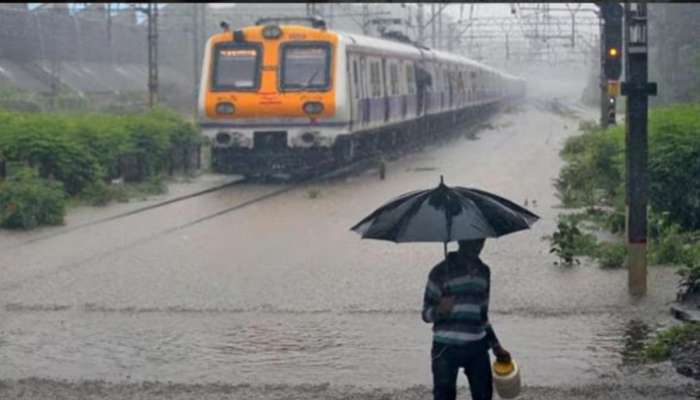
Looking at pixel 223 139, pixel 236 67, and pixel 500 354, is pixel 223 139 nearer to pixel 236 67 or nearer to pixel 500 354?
pixel 236 67

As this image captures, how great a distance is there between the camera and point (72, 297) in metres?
12.6

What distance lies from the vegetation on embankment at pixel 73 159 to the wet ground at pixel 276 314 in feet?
3.44

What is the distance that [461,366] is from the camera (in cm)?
641

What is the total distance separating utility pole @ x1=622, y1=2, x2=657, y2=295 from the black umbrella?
18.6ft

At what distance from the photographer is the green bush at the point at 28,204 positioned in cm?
1845

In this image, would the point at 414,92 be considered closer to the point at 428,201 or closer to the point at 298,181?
the point at 298,181

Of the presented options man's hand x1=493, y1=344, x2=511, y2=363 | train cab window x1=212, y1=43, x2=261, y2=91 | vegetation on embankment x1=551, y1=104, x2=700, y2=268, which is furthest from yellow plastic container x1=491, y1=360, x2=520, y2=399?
train cab window x1=212, y1=43, x2=261, y2=91

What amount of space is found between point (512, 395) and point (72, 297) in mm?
6996

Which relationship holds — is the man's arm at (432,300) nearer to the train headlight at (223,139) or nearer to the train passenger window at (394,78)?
the train headlight at (223,139)

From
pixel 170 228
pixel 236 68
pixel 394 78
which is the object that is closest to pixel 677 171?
pixel 170 228

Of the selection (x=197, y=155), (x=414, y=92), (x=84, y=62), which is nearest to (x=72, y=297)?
(x=197, y=155)

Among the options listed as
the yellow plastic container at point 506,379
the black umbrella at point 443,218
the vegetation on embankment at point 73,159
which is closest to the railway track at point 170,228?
the vegetation on embankment at point 73,159

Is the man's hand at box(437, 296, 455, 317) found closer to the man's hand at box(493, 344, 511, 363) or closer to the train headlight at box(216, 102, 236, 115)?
the man's hand at box(493, 344, 511, 363)

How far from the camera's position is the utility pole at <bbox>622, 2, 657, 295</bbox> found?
12.1m
